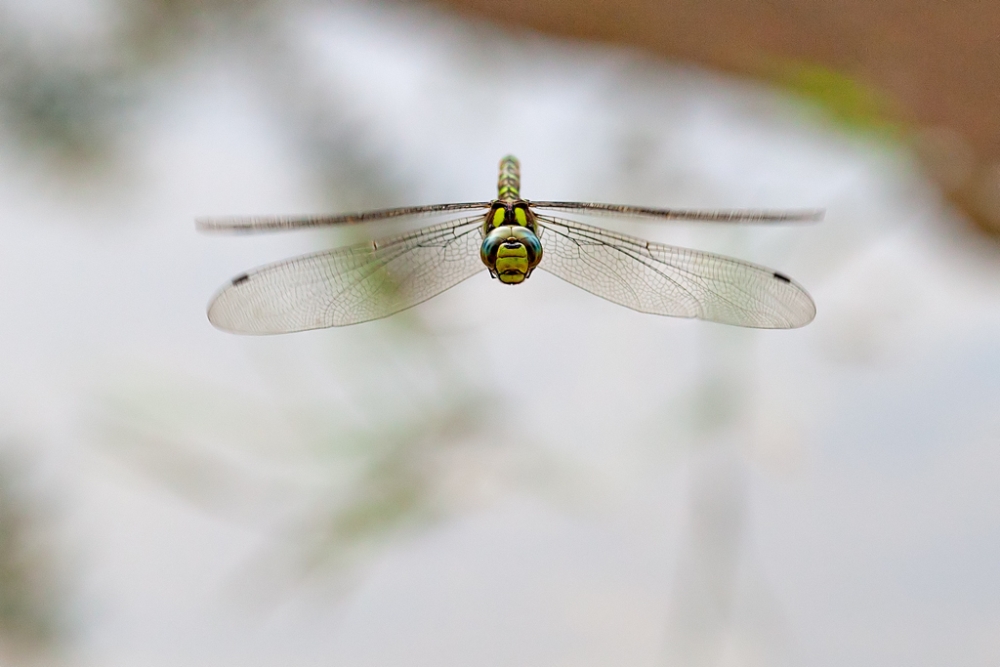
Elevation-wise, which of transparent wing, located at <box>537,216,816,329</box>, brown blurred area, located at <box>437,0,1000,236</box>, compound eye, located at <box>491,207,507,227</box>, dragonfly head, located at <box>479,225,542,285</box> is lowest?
dragonfly head, located at <box>479,225,542,285</box>

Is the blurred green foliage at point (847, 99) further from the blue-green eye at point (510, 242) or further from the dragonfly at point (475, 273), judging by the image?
the blue-green eye at point (510, 242)

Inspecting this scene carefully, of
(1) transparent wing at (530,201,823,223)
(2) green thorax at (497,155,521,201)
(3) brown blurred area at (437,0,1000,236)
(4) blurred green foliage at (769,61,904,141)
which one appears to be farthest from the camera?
(3) brown blurred area at (437,0,1000,236)

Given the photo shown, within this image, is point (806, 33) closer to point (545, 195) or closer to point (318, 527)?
point (545, 195)

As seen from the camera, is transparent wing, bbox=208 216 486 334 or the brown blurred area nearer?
transparent wing, bbox=208 216 486 334

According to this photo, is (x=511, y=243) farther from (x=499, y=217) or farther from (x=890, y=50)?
(x=890, y=50)

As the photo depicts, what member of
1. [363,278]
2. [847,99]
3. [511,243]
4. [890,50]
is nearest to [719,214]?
[511,243]

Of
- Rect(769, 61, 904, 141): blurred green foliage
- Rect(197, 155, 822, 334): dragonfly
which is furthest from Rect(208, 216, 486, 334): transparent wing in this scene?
Rect(769, 61, 904, 141): blurred green foliage

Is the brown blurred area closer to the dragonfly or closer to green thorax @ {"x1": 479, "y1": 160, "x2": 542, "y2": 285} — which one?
the dragonfly

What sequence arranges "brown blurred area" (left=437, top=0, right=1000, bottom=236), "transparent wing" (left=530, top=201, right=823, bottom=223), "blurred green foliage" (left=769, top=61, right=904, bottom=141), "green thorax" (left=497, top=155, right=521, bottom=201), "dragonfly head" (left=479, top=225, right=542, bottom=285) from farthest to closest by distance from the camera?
1. "brown blurred area" (left=437, top=0, right=1000, bottom=236)
2. "blurred green foliage" (left=769, top=61, right=904, bottom=141)
3. "green thorax" (left=497, top=155, right=521, bottom=201)
4. "dragonfly head" (left=479, top=225, right=542, bottom=285)
5. "transparent wing" (left=530, top=201, right=823, bottom=223)
